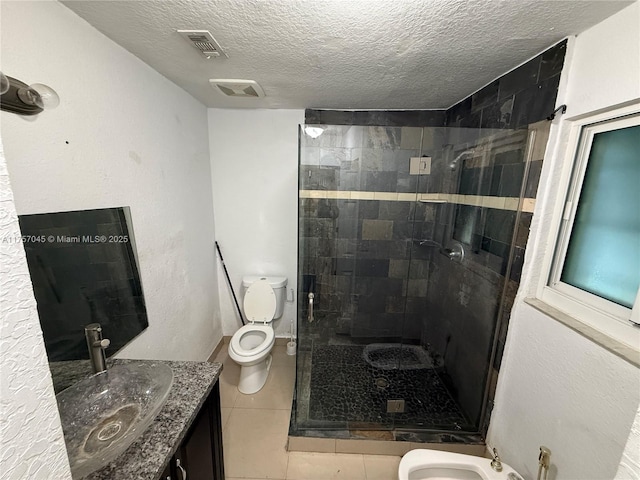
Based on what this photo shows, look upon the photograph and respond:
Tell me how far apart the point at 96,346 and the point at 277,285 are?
4.89 feet

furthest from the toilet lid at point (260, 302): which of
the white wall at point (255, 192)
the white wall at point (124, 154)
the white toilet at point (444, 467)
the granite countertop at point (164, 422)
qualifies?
the white toilet at point (444, 467)

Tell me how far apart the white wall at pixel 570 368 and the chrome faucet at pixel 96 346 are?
180 centimetres

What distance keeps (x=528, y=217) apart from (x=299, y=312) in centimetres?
163

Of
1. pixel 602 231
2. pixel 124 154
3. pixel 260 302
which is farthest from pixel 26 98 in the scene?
pixel 602 231

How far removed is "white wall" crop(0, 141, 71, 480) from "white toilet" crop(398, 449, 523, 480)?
4.63 ft

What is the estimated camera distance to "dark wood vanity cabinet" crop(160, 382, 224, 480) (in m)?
0.92

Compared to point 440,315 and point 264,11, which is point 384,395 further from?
point 264,11

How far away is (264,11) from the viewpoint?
1001 mm

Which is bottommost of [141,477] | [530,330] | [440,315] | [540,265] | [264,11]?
[440,315]

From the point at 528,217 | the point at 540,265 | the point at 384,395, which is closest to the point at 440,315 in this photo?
the point at 384,395

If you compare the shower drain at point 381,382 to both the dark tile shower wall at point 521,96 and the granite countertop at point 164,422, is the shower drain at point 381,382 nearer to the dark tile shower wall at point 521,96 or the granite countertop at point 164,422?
the granite countertop at point 164,422

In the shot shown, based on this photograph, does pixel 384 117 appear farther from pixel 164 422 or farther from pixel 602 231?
pixel 164 422

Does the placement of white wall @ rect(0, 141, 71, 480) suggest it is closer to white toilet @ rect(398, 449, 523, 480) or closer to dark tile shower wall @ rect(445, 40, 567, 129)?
white toilet @ rect(398, 449, 523, 480)

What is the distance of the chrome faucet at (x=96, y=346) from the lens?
1.00 m
